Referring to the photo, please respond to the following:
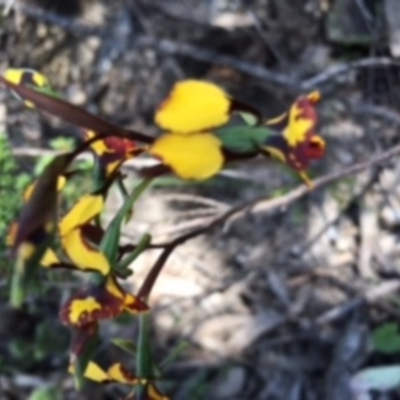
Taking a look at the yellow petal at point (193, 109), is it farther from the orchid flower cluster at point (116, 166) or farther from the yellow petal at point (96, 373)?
the yellow petal at point (96, 373)

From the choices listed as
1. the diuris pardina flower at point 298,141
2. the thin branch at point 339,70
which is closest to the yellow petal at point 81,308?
the diuris pardina flower at point 298,141

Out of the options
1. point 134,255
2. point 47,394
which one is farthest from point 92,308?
point 47,394

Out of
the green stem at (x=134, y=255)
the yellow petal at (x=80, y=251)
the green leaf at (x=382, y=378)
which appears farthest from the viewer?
the green leaf at (x=382, y=378)

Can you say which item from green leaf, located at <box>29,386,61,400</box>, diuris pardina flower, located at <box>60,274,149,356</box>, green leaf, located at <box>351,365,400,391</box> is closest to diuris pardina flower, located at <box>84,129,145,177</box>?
diuris pardina flower, located at <box>60,274,149,356</box>

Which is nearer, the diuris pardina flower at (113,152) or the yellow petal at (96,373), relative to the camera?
the diuris pardina flower at (113,152)

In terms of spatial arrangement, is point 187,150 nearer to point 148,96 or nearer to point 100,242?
point 100,242

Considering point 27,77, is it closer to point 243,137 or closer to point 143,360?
point 243,137

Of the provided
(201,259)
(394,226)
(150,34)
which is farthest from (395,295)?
(150,34)
